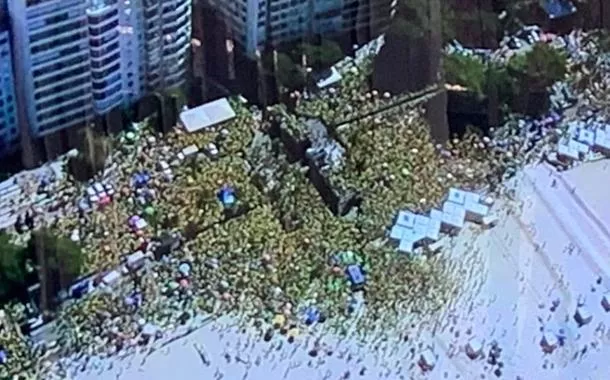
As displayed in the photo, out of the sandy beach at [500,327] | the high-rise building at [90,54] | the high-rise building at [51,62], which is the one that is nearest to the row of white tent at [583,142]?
the sandy beach at [500,327]

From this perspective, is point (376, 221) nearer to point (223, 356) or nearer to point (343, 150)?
point (343, 150)

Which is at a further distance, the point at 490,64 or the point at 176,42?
the point at 490,64

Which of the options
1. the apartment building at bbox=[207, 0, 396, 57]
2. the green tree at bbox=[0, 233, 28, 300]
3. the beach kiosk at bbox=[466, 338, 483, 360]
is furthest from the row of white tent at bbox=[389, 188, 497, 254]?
the green tree at bbox=[0, 233, 28, 300]

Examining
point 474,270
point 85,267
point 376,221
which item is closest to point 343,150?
point 376,221

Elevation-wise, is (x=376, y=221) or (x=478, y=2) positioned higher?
(x=478, y=2)

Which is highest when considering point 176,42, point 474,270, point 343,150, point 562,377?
point 176,42

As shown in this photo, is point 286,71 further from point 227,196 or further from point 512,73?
point 512,73

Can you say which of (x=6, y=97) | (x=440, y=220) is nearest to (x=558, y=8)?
(x=440, y=220)
